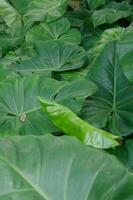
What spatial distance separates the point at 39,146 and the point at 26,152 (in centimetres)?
4

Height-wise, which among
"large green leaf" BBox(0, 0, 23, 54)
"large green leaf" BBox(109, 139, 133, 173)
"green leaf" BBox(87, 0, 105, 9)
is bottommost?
"large green leaf" BBox(109, 139, 133, 173)

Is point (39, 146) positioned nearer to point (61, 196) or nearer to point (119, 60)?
point (61, 196)

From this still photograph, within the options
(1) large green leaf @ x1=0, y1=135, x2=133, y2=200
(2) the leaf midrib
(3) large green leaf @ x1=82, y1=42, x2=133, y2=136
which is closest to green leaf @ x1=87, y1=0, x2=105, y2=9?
(3) large green leaf @ x1=82, y1=42, x2=133, y2=136

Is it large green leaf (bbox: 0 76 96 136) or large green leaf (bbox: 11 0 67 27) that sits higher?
large green leaf (bbox: 11 0 67 27)

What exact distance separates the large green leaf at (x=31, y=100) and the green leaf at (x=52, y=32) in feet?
2.72

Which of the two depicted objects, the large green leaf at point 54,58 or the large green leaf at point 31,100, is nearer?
the large green leaf at point 31,100

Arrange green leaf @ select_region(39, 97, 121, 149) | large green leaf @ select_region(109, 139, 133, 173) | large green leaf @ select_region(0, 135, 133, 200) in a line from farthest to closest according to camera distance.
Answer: large green leaf @ select_region(109, 139, 133, 173) < green leaf @ select_region(39, 97, 121, 149) < large green leaf @ select_region(0, 135, 133, 200)

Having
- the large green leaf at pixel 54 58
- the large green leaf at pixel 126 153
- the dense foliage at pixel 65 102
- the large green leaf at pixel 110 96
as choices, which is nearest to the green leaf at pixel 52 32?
the dense foliage at pixel 65 102

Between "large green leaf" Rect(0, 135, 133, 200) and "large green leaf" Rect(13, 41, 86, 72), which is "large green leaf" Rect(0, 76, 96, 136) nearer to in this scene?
"large green leaf" Rect(13, 41, 86, 72)

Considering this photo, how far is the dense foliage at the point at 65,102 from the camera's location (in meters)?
1.01

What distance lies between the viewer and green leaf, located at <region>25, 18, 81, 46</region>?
2.53 meters

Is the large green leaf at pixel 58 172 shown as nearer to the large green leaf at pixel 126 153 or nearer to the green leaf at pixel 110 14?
the large green leaf at pixel 126 153

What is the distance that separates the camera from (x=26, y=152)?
1051 millimetres

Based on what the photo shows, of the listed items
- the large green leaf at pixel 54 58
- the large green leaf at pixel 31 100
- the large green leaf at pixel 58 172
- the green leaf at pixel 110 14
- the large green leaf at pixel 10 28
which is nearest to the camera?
the large green leaf at pixel 58 172
